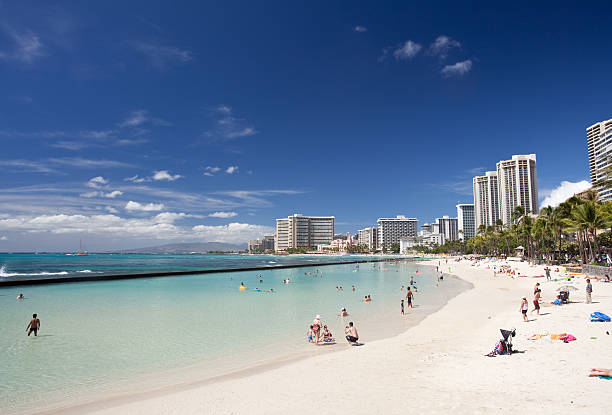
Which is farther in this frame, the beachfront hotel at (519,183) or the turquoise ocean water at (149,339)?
the beachfront hotel at (519,183)

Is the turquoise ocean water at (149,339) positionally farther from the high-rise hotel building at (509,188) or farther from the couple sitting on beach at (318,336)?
the high-rise hotel building at (509,188)

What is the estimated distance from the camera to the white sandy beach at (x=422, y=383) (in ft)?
21.6

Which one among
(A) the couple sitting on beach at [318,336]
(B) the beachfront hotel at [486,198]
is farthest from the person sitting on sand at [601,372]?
(B) the beachfront hotel at [486,198]

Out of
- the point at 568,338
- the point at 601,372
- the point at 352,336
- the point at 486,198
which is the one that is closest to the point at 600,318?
the point at 568,338

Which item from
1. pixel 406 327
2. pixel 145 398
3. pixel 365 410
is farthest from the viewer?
pixel 406 327

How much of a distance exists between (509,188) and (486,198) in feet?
61.7

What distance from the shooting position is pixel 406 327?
614 inches

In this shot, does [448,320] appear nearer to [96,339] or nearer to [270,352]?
[270,352]

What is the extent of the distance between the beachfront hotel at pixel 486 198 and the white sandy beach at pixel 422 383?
191 m

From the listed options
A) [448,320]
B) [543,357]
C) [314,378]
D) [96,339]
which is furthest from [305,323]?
[543,357]

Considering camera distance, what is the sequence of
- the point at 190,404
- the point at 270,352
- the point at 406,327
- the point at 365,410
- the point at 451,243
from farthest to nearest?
the point at 451,243
the point at 406,327
the point at 270,352
the point at 190,404
the point at 365,410

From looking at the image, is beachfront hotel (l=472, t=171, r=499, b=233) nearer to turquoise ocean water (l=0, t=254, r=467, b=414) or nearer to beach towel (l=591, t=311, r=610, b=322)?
turquoise ocean water (l=0, t=254, r=467, b=414)

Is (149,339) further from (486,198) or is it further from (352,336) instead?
(486,198)

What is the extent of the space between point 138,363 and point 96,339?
181 inches
